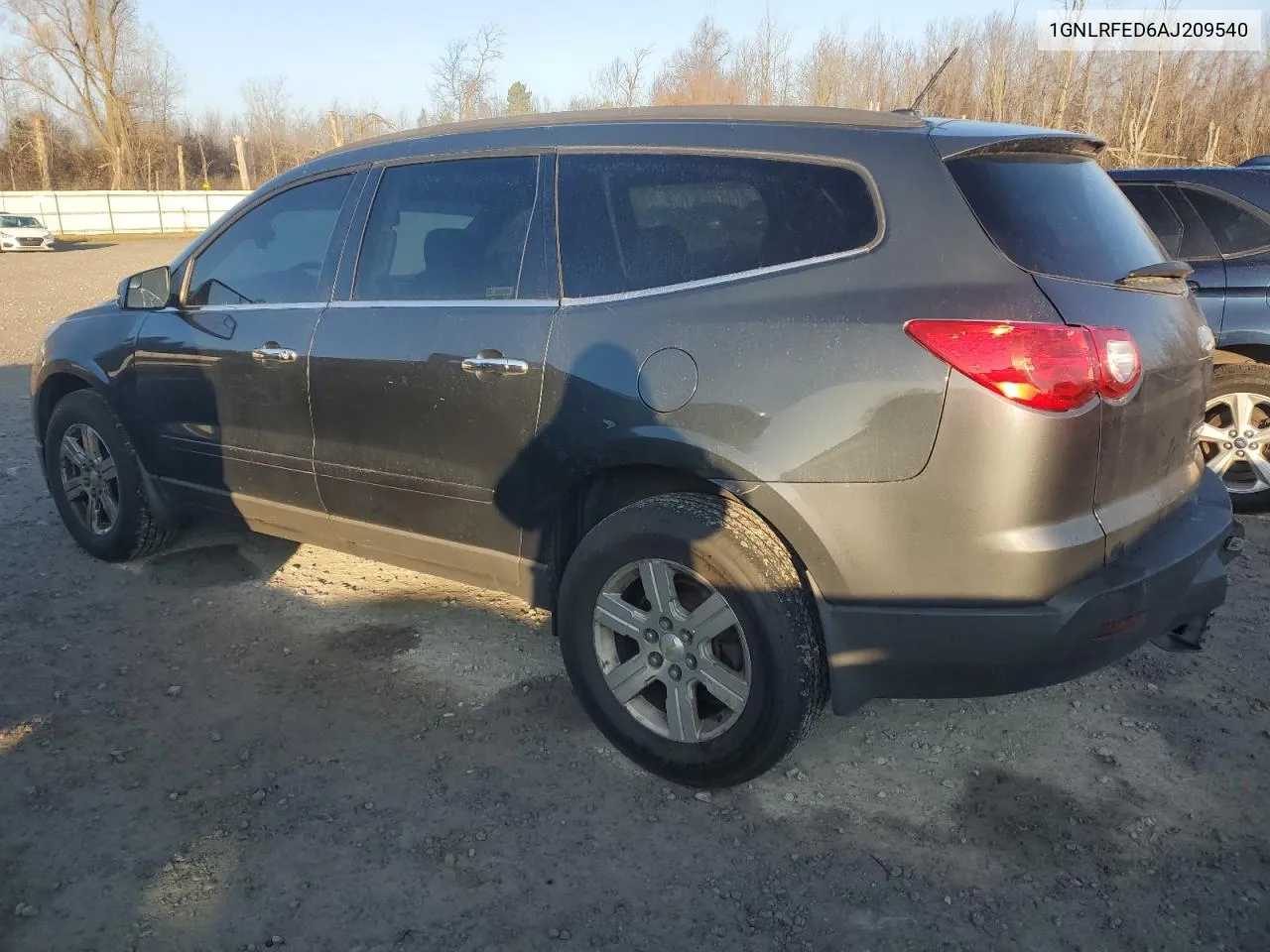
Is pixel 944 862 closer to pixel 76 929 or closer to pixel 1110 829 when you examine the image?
pixel 1110 829

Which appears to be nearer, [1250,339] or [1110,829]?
[1110,829]

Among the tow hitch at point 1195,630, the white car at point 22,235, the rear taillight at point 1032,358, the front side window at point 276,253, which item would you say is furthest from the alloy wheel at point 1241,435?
the white car at point 22,235

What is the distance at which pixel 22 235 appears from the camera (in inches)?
1214

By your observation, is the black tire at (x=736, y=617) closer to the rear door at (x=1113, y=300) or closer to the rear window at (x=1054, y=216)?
the rear door at (x=1113, y=300)

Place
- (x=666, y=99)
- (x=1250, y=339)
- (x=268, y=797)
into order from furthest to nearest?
(x=666, y=99)
(x=1250, y=339)
(x=268, y=797)

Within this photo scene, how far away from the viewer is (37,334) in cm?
1284

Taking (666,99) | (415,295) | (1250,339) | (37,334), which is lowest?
A: (37,334)

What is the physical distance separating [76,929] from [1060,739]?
9.28ft

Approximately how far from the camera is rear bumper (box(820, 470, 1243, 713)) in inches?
94.7

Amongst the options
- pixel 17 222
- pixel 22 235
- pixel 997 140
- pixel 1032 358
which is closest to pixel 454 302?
pixel 997 140

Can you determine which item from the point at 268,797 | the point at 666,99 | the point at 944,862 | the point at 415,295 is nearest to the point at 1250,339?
the point at 944,862

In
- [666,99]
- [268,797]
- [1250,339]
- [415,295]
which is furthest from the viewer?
[666,99]

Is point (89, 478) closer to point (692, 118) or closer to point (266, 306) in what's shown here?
point (266, 306)

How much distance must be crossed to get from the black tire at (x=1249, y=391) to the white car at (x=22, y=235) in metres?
34.8
